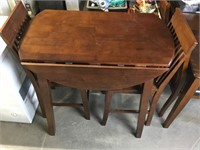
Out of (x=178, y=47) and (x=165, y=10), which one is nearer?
(x=178, y=47)

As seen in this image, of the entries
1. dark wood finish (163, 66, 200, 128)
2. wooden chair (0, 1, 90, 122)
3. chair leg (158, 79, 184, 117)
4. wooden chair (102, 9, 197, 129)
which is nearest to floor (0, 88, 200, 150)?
chair leg (158, 79, 184, 117)

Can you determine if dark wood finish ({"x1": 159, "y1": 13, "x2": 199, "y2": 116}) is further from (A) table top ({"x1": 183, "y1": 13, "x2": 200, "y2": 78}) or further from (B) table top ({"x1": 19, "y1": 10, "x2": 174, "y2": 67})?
(B) table top ({"x1": 19, "y1": 10, "x2": 174, "y2": 67})

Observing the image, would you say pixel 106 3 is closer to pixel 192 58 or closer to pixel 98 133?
pixel 192 58

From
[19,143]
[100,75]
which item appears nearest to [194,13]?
[100,75]

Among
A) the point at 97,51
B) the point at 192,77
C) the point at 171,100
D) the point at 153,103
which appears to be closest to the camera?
the point at 97,51

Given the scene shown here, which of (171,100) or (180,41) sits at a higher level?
(180,41)

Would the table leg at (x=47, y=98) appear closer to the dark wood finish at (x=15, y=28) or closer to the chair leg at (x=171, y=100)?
the dark wood finish at (x=15, y=28)

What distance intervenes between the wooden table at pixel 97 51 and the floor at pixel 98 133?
1.35ft

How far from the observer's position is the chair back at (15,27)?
3.34ft

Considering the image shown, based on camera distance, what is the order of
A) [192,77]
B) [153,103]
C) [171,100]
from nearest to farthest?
[192,77] < [153,103] < [171,100]

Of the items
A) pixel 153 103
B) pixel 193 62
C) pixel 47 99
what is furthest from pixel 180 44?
pixel 47 99

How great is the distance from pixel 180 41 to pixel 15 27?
0.88 m

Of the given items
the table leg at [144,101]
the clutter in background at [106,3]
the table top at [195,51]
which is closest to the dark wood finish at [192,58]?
the table top at [195,51]

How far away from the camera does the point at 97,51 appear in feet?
3.45
